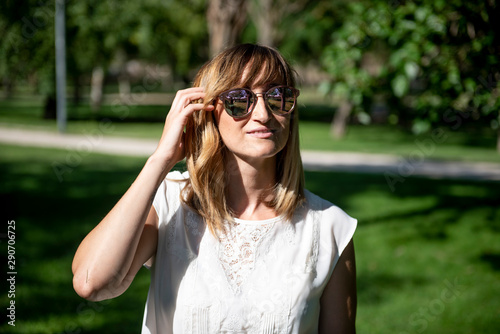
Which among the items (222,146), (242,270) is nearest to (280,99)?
(222,146)

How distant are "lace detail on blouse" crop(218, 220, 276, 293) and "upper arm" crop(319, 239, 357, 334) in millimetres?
303

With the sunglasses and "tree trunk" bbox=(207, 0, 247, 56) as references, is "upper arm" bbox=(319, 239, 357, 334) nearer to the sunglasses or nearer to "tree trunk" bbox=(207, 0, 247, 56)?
the sunglasses

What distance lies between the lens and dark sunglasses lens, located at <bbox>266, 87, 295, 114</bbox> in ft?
5.97

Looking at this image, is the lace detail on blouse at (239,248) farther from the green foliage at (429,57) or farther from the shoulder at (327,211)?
the green foliage at (429,57)

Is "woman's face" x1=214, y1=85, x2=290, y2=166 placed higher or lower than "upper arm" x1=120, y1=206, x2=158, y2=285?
higher

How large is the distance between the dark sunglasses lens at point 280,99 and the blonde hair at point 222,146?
0.05m

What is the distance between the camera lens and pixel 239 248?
1.84m

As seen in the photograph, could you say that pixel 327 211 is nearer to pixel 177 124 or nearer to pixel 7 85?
pixel 177 124

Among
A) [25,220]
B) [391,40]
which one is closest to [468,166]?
[391,40]

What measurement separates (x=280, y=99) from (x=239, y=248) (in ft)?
1.88

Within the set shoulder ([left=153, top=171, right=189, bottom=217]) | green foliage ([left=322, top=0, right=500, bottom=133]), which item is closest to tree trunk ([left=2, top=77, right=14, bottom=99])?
green foliage ([left=322, top=0, right=500, bottom=133])

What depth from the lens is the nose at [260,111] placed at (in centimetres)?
180

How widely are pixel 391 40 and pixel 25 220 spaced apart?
4999 mm

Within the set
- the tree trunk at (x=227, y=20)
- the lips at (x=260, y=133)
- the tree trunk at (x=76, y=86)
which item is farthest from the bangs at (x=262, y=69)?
the tree trunk at (x=76, y=86)
